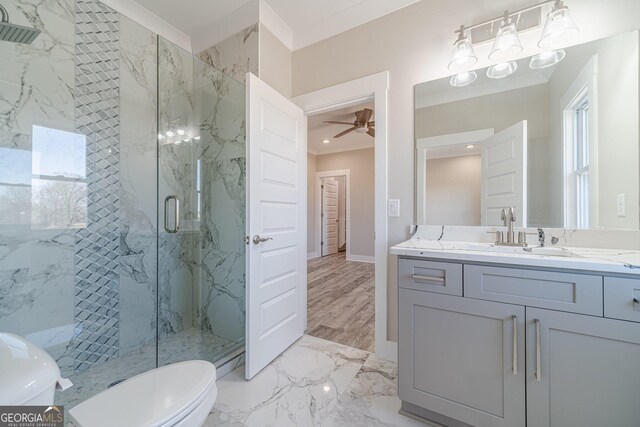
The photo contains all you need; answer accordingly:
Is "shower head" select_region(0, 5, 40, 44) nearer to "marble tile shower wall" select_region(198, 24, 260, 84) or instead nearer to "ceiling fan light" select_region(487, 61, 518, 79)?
"marble tile shower wall" select_region(198, 24, 260, 84)

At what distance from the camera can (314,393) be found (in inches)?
59.3

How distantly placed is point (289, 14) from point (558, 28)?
181 centimetres

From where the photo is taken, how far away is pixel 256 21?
1939 mm

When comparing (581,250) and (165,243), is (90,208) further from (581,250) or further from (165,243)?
(581,250)

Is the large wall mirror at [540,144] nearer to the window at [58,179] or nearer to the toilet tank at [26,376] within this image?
the toilet tank at [26,376]

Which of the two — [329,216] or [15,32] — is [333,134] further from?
[15,32]

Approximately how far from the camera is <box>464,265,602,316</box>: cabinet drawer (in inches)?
37.2

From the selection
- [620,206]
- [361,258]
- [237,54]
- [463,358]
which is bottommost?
[361,258]

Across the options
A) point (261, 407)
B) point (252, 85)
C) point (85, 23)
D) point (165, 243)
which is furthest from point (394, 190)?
point (85, 23)

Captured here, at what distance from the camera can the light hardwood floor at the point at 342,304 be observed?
2.22m

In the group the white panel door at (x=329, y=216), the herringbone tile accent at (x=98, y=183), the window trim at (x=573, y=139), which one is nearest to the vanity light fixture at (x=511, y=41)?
the window trim at (x=573, y=139)

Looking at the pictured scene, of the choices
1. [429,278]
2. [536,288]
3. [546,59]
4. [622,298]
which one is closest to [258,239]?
[429,278]

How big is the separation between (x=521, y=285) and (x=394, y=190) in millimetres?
987

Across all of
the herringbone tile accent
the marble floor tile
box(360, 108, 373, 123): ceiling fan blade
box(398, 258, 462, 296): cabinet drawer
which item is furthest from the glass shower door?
box(360, 108, 373, 123): ceiling fan blade
